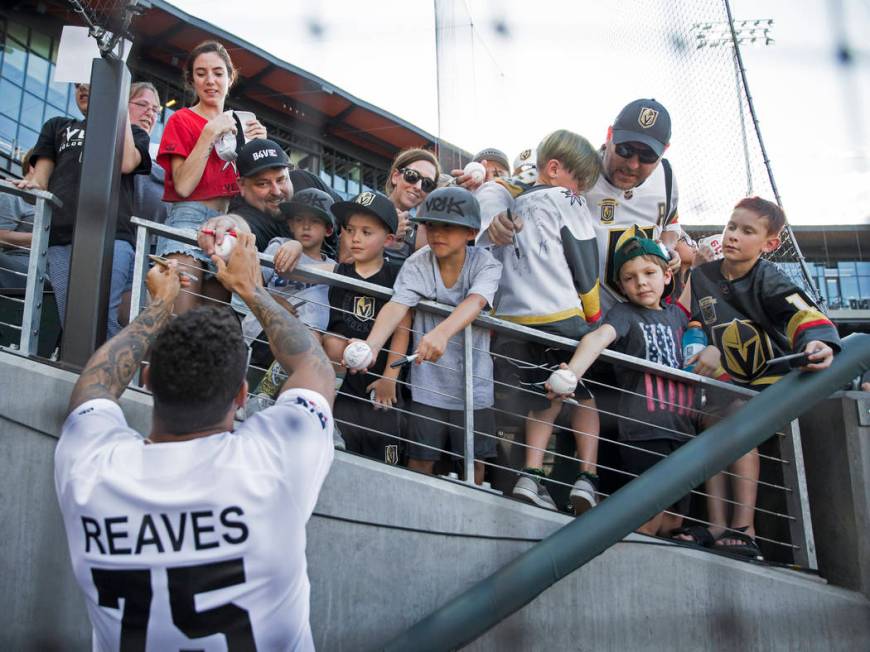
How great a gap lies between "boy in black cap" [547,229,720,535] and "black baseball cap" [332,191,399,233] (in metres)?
0.91

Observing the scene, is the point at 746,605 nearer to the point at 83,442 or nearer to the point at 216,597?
the point at 216,597

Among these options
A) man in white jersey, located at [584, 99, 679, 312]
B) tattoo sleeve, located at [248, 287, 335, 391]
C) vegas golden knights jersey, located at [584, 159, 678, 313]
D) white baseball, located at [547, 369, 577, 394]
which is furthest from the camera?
vegas golden knights jersey, located at [584, 159, 678, 313]

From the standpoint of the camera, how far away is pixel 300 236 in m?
3.11

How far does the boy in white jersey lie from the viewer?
111 inches

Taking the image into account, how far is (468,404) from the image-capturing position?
2.65 metres

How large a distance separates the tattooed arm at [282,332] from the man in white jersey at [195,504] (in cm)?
11

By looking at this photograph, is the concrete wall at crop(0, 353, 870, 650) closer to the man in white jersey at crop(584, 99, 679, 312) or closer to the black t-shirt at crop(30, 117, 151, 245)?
the black t-shirt at crop(30, 117, 151, 245)

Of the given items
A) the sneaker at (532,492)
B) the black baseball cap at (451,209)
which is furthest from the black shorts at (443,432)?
the black baseball cap at (451,209)

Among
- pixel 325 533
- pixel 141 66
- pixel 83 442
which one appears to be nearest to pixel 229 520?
pixel 83 442

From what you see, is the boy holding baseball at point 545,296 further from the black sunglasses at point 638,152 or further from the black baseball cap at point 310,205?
the black baseball cap at point 310,205

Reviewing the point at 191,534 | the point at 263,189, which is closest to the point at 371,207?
the point at 263,189

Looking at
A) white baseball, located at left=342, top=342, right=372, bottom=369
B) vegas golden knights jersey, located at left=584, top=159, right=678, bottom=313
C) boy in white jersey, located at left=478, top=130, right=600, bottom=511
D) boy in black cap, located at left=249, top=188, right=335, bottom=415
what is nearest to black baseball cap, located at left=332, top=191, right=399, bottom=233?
boy in black cap, located at left=249, top=188, right=335, bottom=415

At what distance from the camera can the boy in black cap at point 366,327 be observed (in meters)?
2.79

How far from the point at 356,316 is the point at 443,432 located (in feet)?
1.89
